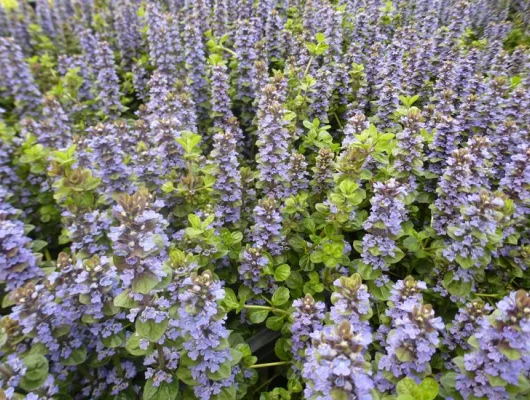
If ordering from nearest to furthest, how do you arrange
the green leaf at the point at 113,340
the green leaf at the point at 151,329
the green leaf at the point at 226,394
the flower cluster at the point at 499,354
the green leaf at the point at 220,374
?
the flower cluster at the point at 499,354, the green leaf at the point at 151,329, the green leaf at the point at 220,374, the green leaf at the point at 226,394, the green leaf at the point at 113,340

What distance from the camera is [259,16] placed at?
507 centimetres

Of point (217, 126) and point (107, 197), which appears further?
point (217, 126)

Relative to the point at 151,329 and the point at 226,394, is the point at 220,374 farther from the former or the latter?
the point at 151,329

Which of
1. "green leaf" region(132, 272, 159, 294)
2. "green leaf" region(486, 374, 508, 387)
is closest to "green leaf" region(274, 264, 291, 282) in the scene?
"green leaf" region(132, 272, 159, 294)

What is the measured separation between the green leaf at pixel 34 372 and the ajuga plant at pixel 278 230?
10mm

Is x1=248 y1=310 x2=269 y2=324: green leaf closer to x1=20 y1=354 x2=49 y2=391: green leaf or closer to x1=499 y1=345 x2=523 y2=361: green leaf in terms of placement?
x1=20 y1=354 x2=49 y2=391: green leaf

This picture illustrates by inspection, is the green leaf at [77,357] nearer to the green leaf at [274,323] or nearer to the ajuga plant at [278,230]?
the ajuga plant at [278,230]

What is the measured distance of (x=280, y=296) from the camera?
2.71 m

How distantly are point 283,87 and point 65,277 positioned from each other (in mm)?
2512

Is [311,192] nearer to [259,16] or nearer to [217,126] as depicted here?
[217,126]

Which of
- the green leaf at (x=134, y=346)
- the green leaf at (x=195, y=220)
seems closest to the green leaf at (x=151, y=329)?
the green leaf at (x=134, y=346)

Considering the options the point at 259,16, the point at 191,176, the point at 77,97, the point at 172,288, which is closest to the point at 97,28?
the point at 77,97

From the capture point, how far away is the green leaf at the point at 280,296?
267 cm

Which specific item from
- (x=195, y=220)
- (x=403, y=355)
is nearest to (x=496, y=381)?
(x=403, y=355)
